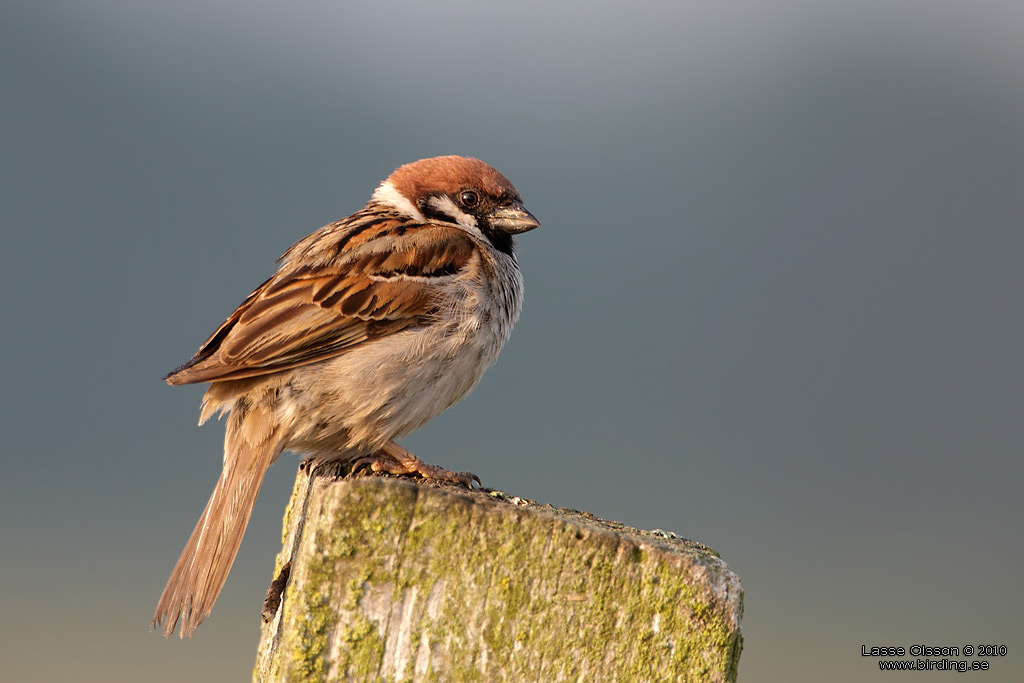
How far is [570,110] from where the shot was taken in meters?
198

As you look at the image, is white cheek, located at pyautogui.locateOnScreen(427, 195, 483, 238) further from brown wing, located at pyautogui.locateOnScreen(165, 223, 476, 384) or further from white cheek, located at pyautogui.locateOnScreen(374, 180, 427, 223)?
brown wing, located at pyautogui.locateOnScreen(165, 223, 476, 384)

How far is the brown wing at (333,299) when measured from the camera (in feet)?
13.9

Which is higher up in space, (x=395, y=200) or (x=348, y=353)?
(x=395, y=200)

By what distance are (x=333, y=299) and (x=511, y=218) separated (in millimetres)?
1482

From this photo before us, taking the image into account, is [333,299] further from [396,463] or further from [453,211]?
[453,211]

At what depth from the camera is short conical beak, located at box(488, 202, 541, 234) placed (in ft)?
18.6

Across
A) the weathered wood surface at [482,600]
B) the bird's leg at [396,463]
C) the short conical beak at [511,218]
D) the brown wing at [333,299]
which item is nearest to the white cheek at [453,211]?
the short conical beak at [511,218]

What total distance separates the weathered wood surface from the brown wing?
1713 mm

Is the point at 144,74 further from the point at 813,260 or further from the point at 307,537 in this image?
the point at 307,537

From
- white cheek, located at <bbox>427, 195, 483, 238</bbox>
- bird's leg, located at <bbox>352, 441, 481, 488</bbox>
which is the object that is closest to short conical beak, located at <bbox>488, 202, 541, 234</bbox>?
white cheek, located at <bbox>427, 195, 483, 238</bbox>

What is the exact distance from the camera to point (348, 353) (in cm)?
443

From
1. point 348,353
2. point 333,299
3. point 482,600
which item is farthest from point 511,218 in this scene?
point 482,600

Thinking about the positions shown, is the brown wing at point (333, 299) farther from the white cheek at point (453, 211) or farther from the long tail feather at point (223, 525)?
the white cheek at point (453, 211)

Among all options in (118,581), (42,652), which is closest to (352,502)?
(42,652)
